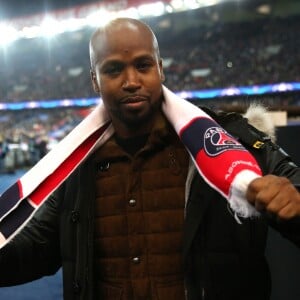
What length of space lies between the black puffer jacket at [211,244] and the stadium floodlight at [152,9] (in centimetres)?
2085

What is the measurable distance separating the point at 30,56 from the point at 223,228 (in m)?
27.8

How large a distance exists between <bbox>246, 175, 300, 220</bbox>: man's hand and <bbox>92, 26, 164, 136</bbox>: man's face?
440 mm

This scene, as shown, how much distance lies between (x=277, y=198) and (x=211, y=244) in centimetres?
38

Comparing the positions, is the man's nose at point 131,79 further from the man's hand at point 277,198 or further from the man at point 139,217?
the man's hand at point 277,198

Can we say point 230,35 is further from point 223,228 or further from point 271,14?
point 223,228

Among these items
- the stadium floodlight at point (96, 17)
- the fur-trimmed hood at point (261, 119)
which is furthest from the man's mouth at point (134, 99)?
the stadium floodlight at point (96, 17)

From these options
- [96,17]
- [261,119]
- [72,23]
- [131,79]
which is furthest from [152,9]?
[131,79]

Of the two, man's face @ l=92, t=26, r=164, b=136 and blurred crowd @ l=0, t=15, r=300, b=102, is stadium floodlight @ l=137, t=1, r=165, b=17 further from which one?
man's face @ l=92, t=26, r=164, b=136

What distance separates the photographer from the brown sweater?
3.72 feet

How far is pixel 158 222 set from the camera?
1.16m

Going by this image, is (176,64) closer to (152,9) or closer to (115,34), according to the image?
(152,9)

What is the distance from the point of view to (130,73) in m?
1.11

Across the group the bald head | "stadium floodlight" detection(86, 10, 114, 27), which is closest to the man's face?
the bald head

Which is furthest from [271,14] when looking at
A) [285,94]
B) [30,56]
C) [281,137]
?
[281,137]
